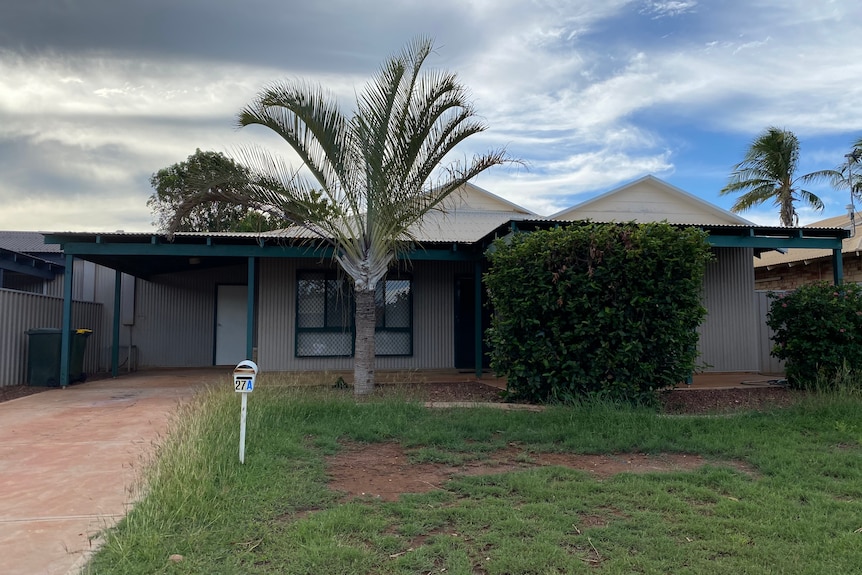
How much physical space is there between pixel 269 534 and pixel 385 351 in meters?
9.66

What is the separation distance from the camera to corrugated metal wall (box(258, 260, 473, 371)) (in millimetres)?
12719

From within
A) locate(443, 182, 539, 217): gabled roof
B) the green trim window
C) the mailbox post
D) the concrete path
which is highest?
locate(443, 182, 539, 217): gabled roof

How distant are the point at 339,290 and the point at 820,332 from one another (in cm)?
893

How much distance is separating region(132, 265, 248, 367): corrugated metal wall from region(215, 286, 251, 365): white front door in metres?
0.17

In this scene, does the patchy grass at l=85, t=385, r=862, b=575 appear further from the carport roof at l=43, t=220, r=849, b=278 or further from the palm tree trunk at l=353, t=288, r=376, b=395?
the carport roof at l=43, t=220, r=849, b=278

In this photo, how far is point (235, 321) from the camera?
15742mm

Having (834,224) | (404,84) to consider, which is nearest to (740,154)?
(834,224)

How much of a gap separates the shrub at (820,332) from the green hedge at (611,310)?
8.40 ft

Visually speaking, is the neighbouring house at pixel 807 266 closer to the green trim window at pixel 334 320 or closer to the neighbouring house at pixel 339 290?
the neighbouring house at pixel 339 290

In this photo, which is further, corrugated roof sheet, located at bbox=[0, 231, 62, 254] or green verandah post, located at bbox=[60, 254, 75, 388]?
corrugated roof sheet, located at bbox=[0, 231, 62, 254]

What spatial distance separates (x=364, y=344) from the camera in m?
8.59

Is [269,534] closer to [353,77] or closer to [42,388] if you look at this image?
[353,77]

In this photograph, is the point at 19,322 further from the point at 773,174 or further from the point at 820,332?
the point at 773,174

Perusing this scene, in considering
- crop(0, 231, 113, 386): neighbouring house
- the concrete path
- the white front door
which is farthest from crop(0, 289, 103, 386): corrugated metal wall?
the white front door
